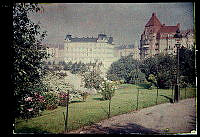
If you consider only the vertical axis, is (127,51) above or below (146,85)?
Result: above

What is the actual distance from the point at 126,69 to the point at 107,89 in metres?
0.56

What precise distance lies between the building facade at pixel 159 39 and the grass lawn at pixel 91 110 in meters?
0.80

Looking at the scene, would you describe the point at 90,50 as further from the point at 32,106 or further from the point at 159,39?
the point at 32,106

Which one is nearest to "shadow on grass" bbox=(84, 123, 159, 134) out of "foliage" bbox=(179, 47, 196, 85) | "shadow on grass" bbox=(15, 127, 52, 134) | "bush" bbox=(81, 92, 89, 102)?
"bush" bbox=(81, 92, 89, 102)

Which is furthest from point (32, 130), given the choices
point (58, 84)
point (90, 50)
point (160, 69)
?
point (160, 69)

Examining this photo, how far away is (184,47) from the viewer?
3213 mm

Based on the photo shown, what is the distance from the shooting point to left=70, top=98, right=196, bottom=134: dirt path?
316 cm

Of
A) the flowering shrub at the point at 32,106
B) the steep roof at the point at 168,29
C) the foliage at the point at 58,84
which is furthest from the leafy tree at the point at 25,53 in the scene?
the steep roof at the point at 168,29

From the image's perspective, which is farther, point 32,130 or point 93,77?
point 93,77

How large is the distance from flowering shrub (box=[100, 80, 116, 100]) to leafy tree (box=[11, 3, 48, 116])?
1252 mm

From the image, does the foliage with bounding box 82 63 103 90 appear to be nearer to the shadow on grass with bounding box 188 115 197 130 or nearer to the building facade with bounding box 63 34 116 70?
the building facade with bounding box 63 34 116 70

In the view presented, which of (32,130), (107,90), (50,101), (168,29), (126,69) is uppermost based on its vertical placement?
(168,29)

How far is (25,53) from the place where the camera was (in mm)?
3154

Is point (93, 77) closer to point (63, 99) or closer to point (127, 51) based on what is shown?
point (63, 99)
